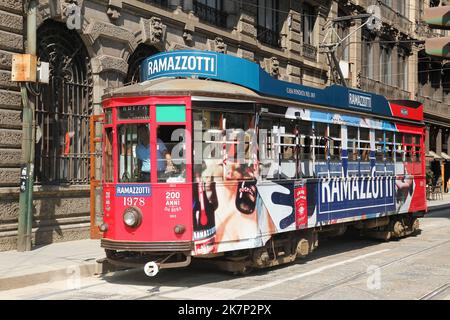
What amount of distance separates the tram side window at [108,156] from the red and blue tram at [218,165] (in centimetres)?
2

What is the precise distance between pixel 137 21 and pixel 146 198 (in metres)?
8.76

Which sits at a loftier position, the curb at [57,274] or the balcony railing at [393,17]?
the balcony railing at [393,17]

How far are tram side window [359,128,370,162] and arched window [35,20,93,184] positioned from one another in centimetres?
662

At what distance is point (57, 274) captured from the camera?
10031 mm

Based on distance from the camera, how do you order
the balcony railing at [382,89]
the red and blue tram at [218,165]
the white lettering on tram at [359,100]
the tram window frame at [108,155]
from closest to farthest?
1. the red and blue tram at [218,165]
2. the tram window frame at [108,155]
3. the white lettering on tram at [359,100]
4. the balcony railing at [382,89]

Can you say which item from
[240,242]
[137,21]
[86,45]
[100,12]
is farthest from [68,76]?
[240,242]

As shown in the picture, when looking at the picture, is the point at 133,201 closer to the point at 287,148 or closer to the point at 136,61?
the point at 287,148

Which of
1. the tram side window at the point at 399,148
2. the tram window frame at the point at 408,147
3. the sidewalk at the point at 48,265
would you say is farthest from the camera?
the tram window frame at the point at 408,147

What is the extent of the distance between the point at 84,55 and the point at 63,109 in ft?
5.12

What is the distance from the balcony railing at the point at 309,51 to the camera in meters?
25.6

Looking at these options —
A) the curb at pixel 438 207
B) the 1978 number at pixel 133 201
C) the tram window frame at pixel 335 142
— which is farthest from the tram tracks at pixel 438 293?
the curb at pixel 438 207

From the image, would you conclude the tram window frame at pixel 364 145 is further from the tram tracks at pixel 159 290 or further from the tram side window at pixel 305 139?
the tram tracks at pixel 159 290

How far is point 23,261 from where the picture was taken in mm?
11031

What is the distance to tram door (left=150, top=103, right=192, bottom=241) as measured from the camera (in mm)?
9031
